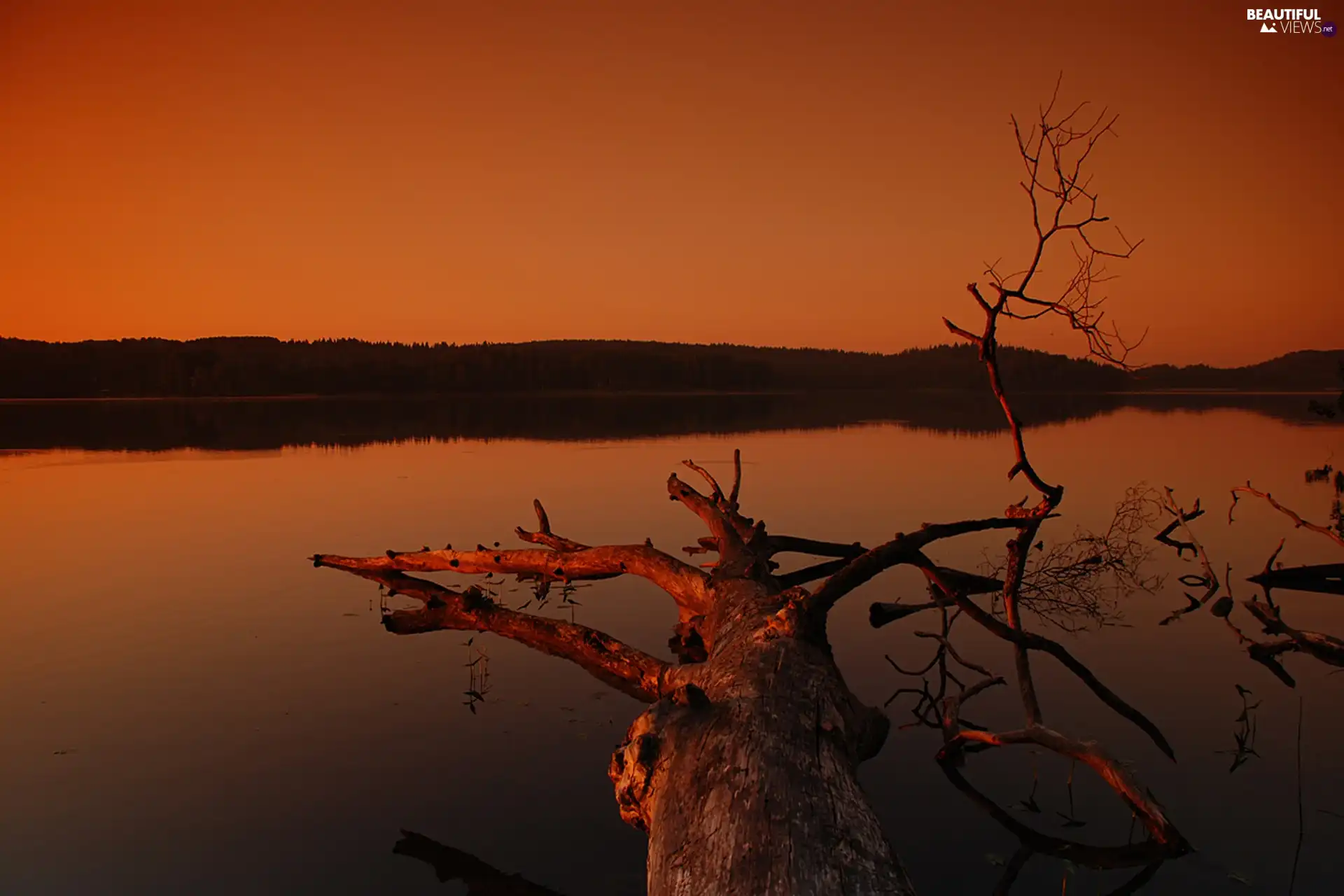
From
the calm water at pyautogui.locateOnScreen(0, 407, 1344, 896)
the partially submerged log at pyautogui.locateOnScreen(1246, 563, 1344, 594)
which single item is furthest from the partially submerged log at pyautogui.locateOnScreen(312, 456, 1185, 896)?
the partially submerged log at pyautogui.locateOnScreen(1246, 563, 1344, 594)

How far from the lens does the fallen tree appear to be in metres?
2.80

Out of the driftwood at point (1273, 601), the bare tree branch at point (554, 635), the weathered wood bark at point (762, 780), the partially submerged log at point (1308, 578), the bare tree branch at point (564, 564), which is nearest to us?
the weathered wood bark at point (762, 780)

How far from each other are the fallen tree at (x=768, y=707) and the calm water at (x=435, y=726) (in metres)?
0.41

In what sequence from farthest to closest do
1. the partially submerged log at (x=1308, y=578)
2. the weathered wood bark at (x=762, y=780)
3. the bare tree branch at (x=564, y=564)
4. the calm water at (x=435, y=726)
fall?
the partially submerged log at (x=1308, y=578) < the bare tree branch at (x=564, y=564) < the calm water at (x=435, y=726) < the weathered wood bark at (x=762, y=780)

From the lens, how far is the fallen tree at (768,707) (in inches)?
110


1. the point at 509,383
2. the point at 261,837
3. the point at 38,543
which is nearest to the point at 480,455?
the point at 38,543

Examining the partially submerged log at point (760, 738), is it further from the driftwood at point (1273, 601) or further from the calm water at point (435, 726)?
the driftwood at point (1273, 601)

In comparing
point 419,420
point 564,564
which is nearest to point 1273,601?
point 564,564

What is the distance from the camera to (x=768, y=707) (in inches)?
137

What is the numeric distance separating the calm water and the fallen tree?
41 centimetres

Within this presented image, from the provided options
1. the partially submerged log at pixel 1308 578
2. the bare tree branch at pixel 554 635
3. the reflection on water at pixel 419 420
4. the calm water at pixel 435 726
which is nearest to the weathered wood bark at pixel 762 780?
the bare tree branch at pixel 554 635

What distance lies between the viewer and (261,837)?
468 centimetres

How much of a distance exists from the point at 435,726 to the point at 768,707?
11.1 ft

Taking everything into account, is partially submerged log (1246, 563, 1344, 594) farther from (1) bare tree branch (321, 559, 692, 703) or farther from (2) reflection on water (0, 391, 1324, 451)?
(2) reflection on water (0, 391, 1324, 451)
